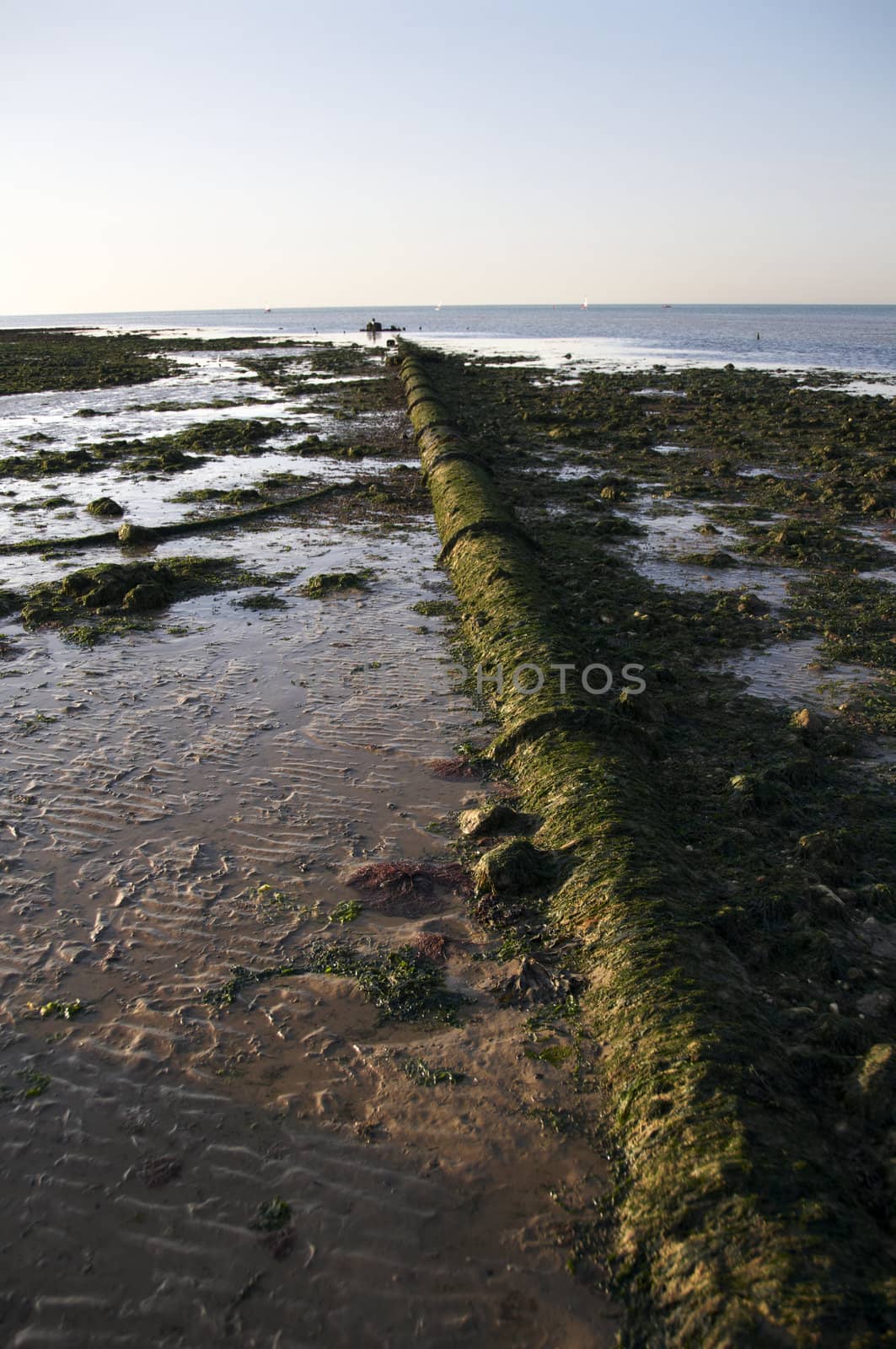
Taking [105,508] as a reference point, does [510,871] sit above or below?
below

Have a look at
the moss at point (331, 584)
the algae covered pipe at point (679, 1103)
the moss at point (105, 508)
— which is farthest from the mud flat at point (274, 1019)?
the moss at point (105, 508)

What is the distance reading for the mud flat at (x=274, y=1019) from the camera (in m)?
2.86

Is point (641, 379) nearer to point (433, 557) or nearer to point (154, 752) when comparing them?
point (433, 557)

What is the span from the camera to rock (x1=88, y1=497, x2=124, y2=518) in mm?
13984

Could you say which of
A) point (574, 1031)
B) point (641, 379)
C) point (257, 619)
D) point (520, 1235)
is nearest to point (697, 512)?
point (257, 619)

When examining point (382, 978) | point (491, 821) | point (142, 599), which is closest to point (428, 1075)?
point (382, 978)

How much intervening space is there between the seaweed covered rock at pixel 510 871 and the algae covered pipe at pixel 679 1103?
0.14 meters

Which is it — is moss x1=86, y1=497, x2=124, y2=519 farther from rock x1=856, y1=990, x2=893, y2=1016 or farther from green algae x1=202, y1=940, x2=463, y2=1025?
rock x1=856, y1=990, x2=893, y2=1016

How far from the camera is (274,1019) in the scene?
156 inches

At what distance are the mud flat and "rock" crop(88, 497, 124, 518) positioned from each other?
5828mm

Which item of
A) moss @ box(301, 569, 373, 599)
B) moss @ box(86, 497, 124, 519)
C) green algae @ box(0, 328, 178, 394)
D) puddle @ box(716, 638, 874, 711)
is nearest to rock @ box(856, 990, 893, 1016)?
puddle @ box(716, 638, 874, 711)

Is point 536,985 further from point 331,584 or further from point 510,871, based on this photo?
point 331,584

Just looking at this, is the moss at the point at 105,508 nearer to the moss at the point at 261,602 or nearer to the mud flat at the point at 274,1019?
the moss at the point at 261,602

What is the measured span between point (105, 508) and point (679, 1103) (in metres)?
13.4
